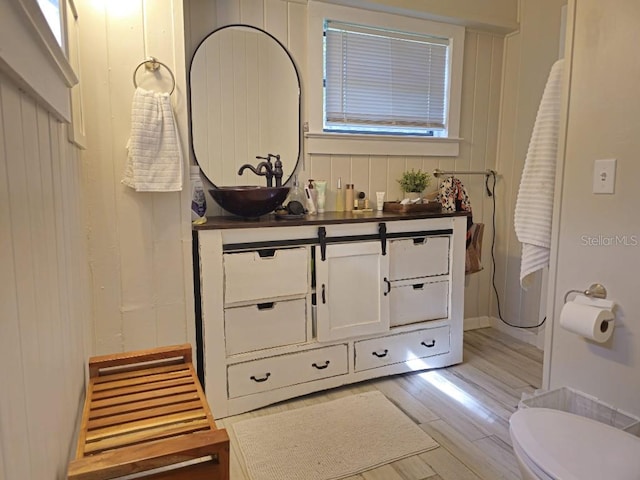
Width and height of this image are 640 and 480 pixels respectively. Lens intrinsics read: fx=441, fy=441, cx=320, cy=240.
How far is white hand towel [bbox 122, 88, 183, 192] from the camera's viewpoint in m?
Result: 1.92

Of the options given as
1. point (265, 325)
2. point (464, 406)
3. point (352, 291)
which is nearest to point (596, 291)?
point (464, 406)

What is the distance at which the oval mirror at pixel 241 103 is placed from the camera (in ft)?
8.20

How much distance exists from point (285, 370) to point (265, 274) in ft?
1.78

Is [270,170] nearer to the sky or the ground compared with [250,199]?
nearer to the sky

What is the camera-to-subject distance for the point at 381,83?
118 inches

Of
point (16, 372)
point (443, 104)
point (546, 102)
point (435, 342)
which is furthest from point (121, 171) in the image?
point (443, 104)

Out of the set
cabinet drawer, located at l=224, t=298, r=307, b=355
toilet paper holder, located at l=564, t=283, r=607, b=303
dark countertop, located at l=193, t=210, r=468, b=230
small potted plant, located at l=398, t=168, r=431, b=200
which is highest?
small potted plant, located at l=398, t=168, r=431, b=200

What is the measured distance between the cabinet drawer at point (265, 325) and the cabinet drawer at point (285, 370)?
86mm

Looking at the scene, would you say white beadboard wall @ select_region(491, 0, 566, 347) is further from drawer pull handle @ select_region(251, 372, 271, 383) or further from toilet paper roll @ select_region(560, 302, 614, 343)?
drawer pull handle @ select_region(251, 372, 271, 383)

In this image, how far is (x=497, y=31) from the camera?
3244 mm

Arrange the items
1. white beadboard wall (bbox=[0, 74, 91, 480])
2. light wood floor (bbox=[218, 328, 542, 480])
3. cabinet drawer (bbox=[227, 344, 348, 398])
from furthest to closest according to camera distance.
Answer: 1. cabinet drawer (bbox=[227, 344, 348, 398])
2. light wood floor (bbox=[218, 328, 542, 480])
3. white beadboard wall (bbox=[0, 74, 91, 480])

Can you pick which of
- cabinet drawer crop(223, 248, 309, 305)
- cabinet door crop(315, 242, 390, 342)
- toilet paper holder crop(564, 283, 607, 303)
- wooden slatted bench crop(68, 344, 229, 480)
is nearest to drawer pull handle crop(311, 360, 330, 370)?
cabinet door crop(315, 242, 390, 342)

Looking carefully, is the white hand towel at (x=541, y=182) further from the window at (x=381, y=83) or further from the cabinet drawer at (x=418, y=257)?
the window at (x=381, y=83)

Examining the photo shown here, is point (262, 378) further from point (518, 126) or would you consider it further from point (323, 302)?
point (518, 126)
